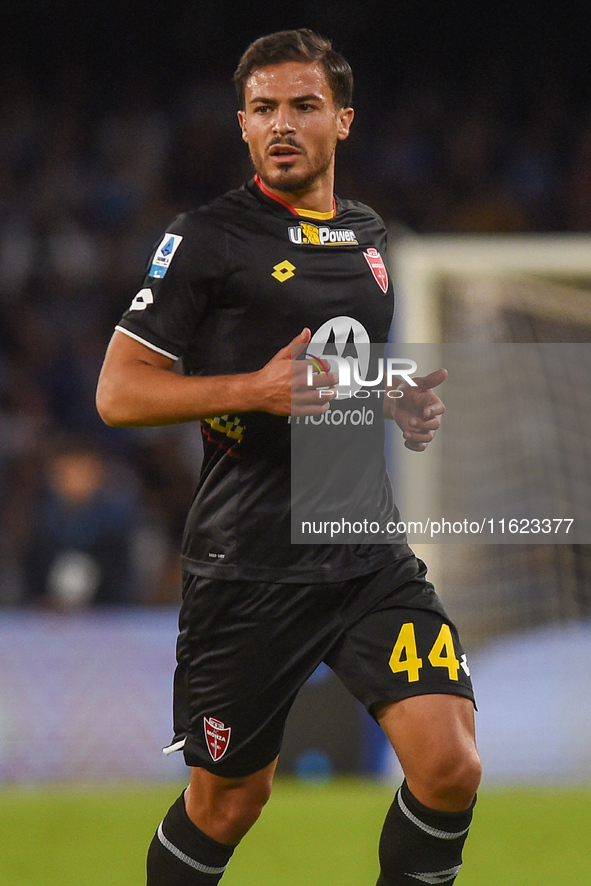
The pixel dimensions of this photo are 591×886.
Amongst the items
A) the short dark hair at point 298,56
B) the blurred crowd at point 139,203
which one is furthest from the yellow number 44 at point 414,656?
the blurred crowd at point 139,203

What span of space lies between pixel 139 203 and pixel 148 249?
0.57 m

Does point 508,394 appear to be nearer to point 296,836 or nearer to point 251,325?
point 296,836

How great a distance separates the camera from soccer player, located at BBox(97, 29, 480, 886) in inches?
115

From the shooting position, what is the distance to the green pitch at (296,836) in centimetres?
467

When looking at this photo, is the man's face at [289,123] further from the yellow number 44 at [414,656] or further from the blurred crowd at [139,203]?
the blurred crowd at [139,203]

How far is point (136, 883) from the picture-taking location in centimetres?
453

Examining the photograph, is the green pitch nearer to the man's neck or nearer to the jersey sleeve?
the jersey sleeve

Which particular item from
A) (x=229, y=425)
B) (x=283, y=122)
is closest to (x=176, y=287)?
(x=229, y=425)

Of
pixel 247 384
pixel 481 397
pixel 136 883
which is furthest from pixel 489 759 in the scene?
pixel 247 384

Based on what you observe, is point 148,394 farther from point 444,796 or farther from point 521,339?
point 521,339

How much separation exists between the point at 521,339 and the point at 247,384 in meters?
3.90

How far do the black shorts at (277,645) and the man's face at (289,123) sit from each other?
1039 millimetres

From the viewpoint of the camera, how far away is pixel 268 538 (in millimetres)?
3109

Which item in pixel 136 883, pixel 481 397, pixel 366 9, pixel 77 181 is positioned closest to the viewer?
pixel 136 883
